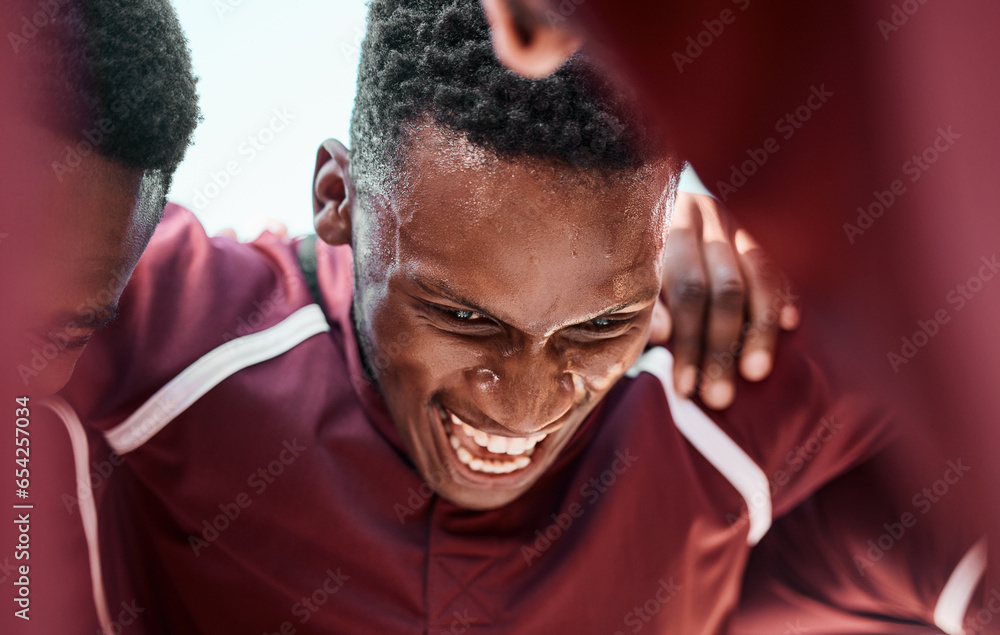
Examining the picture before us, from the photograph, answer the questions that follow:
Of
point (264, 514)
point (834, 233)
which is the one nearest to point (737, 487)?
point (264, 514)

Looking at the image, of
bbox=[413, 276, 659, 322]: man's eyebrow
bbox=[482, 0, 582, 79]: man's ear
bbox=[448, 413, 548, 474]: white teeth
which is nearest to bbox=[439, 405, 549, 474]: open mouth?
bbox=[448, 413, 548, 474]: white teeth

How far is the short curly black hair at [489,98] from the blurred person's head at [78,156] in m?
0.12

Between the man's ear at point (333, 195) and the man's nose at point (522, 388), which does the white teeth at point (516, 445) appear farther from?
the man's ear at point (333, 195)

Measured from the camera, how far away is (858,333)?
22 centimetres

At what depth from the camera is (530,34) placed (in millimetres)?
215

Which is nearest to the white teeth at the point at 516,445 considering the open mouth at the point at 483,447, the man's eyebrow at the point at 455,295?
the open mouth at the point at 483,447

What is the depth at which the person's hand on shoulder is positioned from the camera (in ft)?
1.83

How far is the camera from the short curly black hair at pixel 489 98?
0.40m

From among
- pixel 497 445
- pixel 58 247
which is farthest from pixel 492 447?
pixel 58 247

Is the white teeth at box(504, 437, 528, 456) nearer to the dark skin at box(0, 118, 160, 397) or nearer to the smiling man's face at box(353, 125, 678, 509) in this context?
the smiling man's face at box(353, 125, 678, 509)

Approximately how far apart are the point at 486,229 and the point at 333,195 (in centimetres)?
15

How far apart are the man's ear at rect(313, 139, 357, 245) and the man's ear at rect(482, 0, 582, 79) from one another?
31cm

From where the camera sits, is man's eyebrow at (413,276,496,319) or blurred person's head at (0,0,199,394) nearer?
blurred person's head at (0,0,199,394)

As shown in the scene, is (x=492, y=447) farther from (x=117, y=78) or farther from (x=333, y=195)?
(x=117, y=78)
